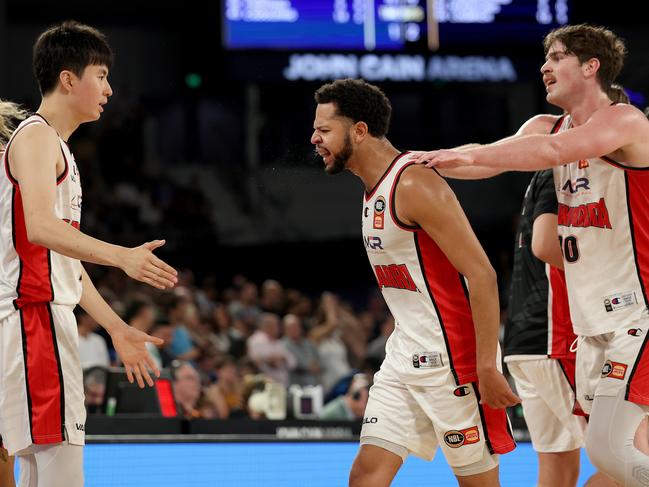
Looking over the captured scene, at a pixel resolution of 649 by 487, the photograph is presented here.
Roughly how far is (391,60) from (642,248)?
6.31 metres

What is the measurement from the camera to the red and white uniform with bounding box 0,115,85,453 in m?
3.38

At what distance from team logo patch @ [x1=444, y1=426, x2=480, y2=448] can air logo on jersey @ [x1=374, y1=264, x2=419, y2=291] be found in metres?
0.54

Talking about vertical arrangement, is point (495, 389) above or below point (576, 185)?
below

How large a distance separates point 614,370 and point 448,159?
101cm

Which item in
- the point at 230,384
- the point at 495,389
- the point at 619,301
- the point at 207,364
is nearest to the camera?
the point at 495,389

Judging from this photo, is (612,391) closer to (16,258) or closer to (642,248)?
(642,248)

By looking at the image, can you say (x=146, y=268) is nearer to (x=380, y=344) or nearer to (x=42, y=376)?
(x=42, y=376)

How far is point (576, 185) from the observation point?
3.95 m

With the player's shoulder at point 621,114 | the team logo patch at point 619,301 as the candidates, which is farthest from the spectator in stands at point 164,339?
the player's shoulder at point 621,114

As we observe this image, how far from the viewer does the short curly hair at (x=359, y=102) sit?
13.0 ft

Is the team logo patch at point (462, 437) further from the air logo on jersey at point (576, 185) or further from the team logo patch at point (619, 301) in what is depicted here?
the air logo on jersey at point (576, 185)

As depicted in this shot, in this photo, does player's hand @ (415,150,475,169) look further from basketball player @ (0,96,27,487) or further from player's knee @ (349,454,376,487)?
basketball player @ (0,96,27,487)

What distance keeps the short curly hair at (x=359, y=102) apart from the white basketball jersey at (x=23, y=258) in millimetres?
1064

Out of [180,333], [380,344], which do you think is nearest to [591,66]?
[180,333]
